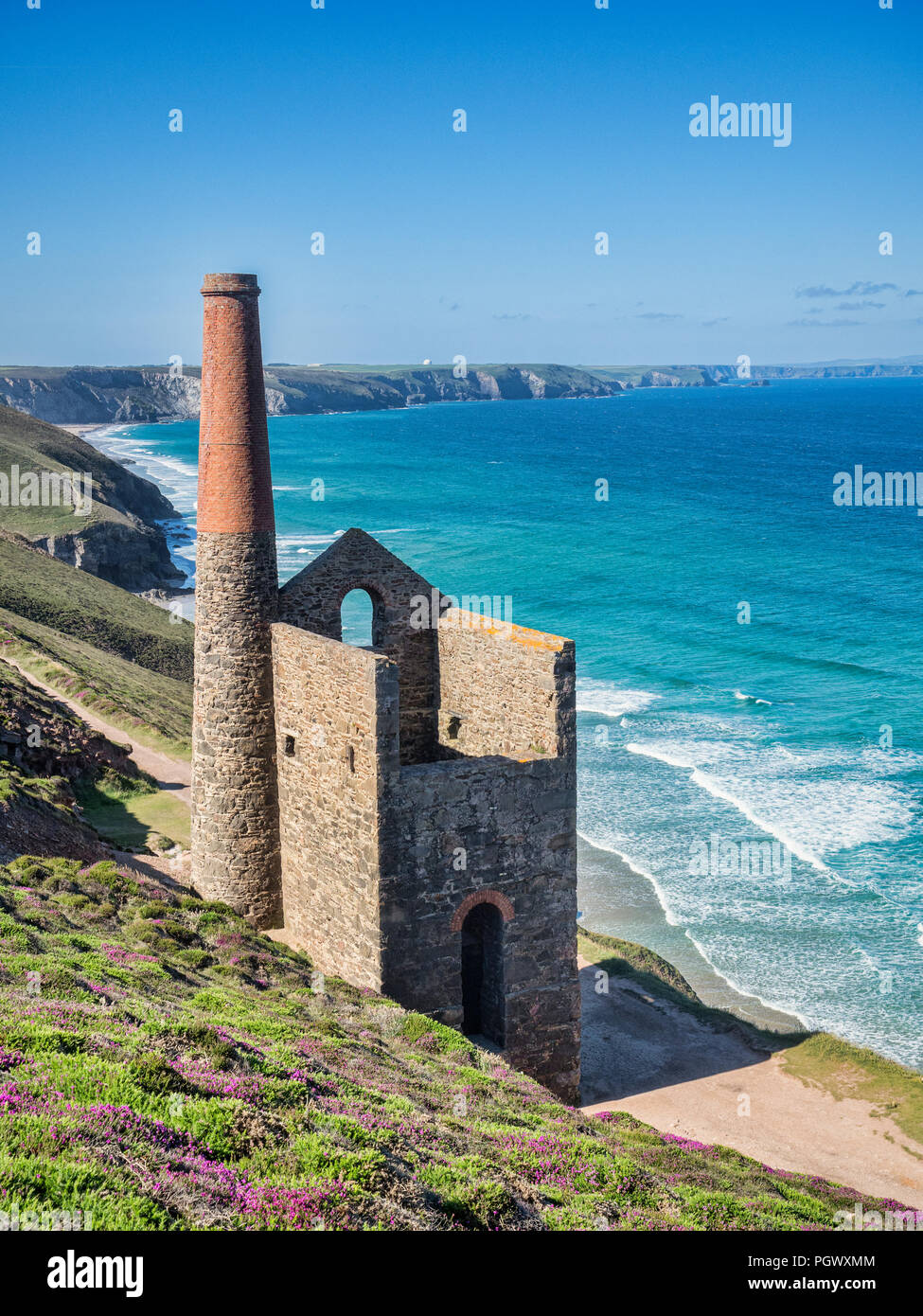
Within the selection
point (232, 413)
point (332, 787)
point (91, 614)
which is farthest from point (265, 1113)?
point (91, 614)

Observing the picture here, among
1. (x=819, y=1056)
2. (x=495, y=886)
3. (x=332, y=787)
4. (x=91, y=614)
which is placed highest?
(x=91, y=614)

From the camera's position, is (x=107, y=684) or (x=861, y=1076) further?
(x=107, y=684)

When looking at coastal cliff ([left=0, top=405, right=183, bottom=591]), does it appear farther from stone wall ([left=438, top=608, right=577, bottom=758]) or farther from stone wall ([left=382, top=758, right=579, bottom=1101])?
stone wall ([left=382, top=758, right=579, bottom=1101])

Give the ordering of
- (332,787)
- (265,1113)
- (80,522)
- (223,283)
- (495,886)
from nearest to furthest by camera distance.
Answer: (265,1113) → (495,886) → (332,787) → (223,283) → (80,522)

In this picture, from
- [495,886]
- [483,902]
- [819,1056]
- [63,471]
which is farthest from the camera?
[63,471]

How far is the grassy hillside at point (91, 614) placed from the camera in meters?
48.0

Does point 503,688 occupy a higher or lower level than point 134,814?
A: higher

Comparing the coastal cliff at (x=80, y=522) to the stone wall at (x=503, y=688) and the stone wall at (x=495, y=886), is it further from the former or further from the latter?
the stone wall at (x=495, y=886)

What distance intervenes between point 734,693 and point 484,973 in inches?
1349

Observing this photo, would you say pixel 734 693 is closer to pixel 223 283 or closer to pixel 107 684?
pixel 107 684

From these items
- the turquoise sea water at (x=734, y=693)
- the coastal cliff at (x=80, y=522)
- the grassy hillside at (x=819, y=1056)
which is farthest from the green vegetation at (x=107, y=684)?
the coastal cliff at (x=80, y=522)

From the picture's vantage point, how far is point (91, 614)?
49.9m

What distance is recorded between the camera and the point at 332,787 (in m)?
18.9
